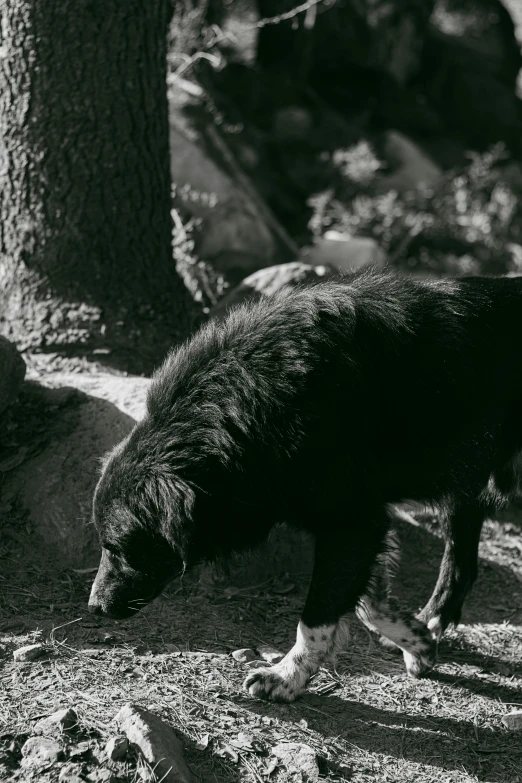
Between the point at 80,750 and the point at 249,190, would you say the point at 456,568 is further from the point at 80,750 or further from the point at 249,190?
the point at 249,190

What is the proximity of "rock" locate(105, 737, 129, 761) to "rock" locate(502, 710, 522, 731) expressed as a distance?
5.54ft

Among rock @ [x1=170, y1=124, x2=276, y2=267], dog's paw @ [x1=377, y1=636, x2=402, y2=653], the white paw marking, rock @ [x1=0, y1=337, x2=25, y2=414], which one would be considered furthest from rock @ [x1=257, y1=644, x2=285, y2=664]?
rock @ [x1=170, y1=124, x2=276, y2=267]

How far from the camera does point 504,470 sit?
166 inches

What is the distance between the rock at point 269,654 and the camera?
3.92 metres

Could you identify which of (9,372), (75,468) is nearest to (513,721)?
(75,468)

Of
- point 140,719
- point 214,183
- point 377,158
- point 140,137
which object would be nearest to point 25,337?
point 140,137

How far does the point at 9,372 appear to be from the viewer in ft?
14.7

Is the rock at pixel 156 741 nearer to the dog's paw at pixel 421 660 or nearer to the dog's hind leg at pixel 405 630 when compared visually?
the dog's hind leg at pixel 405 630

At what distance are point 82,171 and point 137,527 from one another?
2.57 m

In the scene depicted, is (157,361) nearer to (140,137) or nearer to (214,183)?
(140,137)

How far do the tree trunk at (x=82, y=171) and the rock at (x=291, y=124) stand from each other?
574cm

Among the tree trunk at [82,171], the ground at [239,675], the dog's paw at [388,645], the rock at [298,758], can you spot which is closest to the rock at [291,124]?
the tree trunk at [82,171]

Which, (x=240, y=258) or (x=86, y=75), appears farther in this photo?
(x=240, y=258)

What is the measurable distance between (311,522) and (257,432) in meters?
0.48
